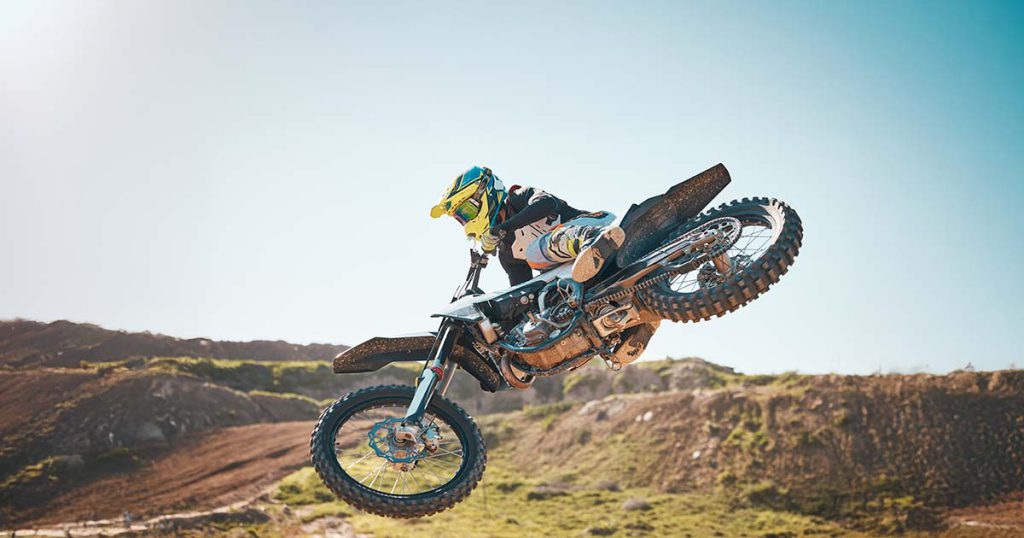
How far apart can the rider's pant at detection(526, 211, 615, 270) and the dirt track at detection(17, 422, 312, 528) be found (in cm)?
3623

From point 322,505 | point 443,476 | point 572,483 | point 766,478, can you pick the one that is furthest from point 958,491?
point 443,476

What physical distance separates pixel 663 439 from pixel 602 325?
39.3 m

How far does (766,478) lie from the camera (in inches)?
1625

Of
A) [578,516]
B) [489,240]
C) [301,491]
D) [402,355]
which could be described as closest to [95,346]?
[301,491]

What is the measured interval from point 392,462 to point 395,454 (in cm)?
9

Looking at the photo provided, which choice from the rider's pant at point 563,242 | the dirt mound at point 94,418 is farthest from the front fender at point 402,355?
the dirt mound at point 94,418

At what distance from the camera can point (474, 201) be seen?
909 cm

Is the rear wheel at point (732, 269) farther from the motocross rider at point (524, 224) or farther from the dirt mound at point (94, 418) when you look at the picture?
the dirt mound at point (94, 418)

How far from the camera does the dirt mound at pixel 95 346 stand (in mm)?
56031

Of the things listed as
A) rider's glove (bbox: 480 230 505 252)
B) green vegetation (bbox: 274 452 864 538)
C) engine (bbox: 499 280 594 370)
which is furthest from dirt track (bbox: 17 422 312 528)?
engine (bbox: 499 280 594 370)

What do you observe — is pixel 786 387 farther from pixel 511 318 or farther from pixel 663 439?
pixel 511 318

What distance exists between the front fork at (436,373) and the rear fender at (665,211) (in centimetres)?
211

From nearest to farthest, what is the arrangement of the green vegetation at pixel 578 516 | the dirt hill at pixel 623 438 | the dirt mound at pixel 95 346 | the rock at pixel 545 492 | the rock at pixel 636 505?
1. the green vegetation at pixel 578 516
2. the dirt hill at pixel 623 438
3. the rock at pixel 636 505
4. the rock at pixel 545 492
5. the dirt mound at pixel 95 346

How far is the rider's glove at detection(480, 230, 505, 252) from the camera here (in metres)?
9.29
